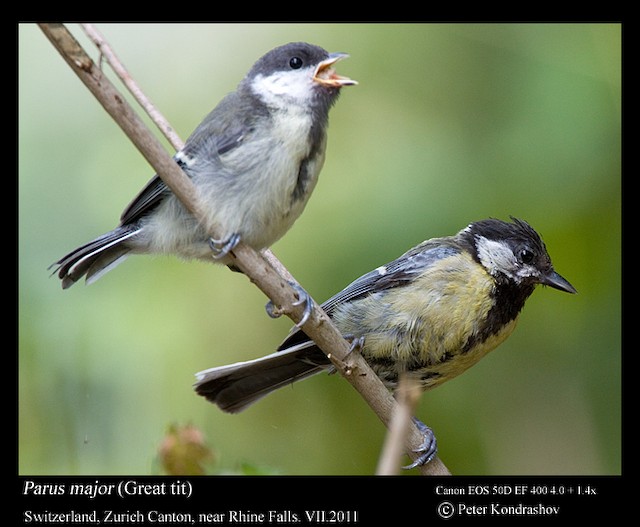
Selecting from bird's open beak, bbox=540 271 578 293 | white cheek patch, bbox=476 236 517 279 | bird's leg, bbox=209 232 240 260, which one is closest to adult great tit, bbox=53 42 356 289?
bird's leg, bbox=209 232 240 260

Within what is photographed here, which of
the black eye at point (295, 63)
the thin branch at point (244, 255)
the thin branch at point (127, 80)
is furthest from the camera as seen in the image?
the black eye at point (295, 63)

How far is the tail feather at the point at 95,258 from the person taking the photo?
108 inches

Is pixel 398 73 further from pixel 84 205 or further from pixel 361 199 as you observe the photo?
pixel 84 205

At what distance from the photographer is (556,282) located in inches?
127

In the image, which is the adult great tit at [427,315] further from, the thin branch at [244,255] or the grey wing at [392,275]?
the thin branch at [244,255]

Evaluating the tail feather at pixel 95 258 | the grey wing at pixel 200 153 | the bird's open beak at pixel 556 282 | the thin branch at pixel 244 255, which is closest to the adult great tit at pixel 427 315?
the bird's open beak at pixel 556 282

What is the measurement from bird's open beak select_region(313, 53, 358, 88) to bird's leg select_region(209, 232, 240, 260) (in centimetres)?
71

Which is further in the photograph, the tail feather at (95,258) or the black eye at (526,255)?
the black eye at (526,255)

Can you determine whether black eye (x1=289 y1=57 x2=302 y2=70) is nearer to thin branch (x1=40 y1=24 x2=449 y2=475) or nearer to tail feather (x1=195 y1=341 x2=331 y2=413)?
thin branch (x1=40 y1=24 x2=449 y2=475)

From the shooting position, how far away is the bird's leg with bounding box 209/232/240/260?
2.51 m

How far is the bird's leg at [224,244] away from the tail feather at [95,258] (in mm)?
446

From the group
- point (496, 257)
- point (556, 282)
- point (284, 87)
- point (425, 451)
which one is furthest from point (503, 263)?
point (284, 87)

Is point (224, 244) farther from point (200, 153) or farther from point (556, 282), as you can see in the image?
point (556, 282)

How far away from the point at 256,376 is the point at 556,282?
4.38 feet
